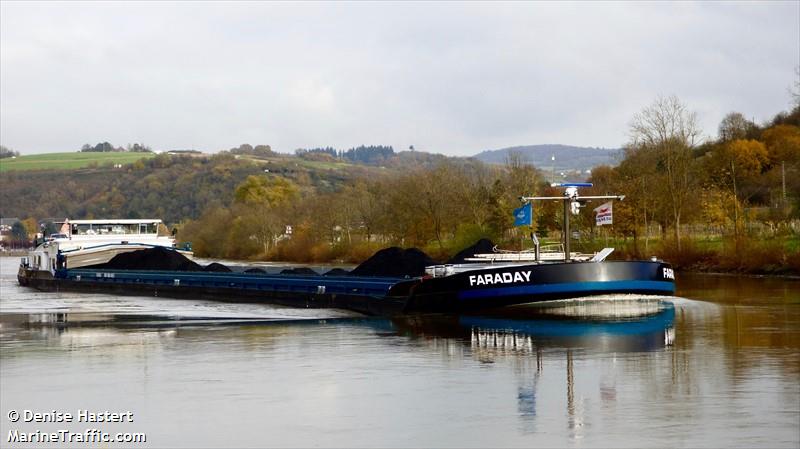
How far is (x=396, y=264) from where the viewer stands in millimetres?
30234

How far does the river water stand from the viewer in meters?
10.9

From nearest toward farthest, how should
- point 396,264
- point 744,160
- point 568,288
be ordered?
1. point 568,288
2. point 396,264
3. point 744,160

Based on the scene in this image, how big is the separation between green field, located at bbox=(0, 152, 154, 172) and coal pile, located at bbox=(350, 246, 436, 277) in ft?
493

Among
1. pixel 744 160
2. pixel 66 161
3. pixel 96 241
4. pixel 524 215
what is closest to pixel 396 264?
pixel 524 215

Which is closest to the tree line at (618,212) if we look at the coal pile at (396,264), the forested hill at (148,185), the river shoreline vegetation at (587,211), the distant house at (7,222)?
the river shoreline vegetation at (587,211)

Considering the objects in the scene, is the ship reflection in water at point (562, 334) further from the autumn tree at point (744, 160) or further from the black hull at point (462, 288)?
the autumn tree at point (744, 160)

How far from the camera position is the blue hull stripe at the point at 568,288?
21.8 m

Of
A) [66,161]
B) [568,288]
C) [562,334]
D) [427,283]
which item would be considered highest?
[66,161]

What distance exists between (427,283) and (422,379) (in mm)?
9102

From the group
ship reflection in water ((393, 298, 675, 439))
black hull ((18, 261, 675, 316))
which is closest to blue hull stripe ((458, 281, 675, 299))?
black hull ((18, 261, 675, 316))

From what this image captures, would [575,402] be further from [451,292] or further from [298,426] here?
[451,292]

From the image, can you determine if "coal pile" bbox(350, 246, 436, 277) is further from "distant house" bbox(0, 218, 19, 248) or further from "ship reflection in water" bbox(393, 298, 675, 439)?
"distant house" bbox(0, 218, 19, 248)

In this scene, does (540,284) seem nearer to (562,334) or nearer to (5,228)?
(562,334)

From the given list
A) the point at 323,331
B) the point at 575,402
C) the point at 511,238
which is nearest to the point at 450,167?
the point at 511,238
